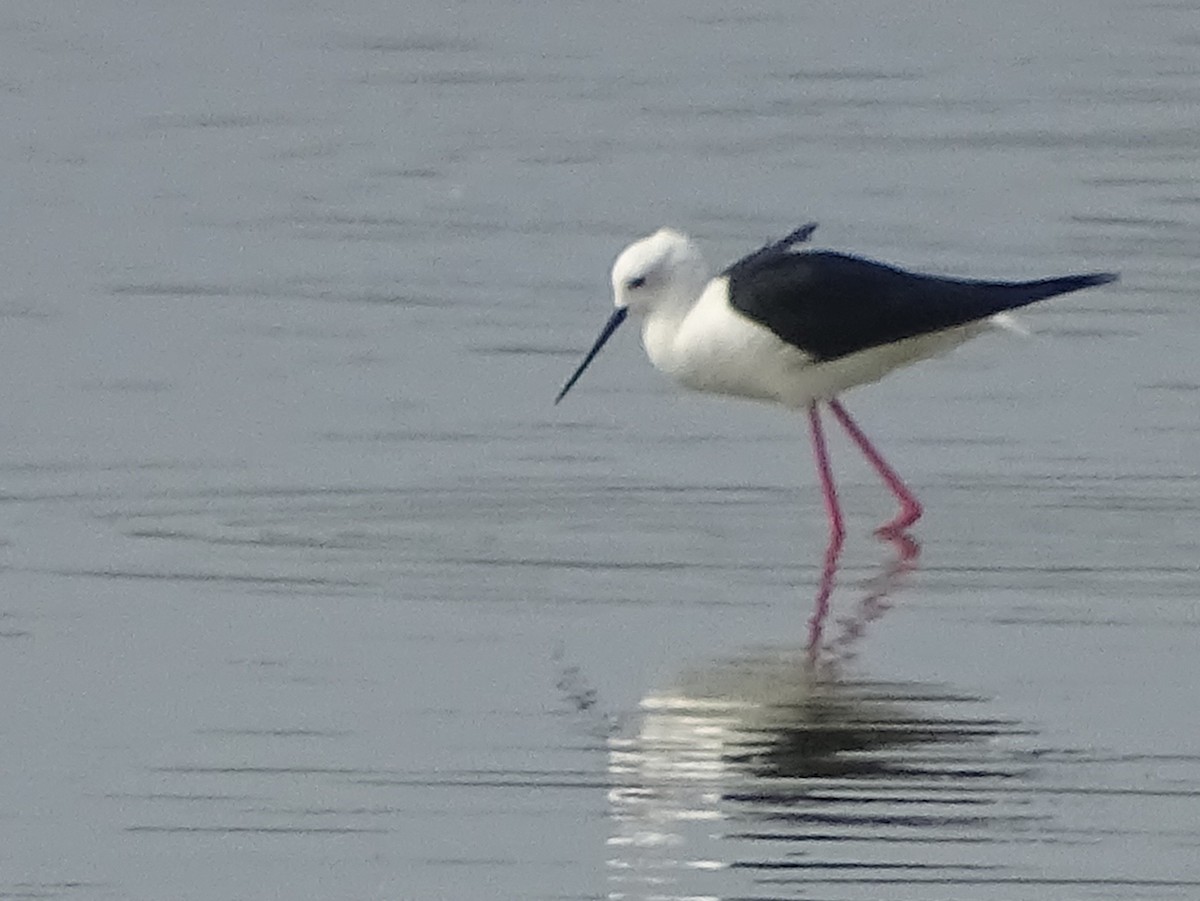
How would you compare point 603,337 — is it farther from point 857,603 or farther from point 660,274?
point 857,603

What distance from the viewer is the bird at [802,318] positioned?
10.6 meters

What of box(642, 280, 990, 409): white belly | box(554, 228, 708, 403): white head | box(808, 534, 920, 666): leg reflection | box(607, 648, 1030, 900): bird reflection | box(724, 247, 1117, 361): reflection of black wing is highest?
box(554, 228, 708, 403): white head

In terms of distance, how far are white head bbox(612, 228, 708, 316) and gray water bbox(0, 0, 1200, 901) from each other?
1.44 feet

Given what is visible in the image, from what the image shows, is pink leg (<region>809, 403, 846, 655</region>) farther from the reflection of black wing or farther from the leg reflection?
the reflection of black wing

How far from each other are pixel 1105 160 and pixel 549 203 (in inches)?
93.9

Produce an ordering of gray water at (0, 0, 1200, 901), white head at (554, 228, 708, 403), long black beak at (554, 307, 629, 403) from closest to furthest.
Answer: gray water at (0, 0, 1200, 901) → white head at (554, 228, 708, 403) → long black beak at (554, 307, 629, 403)

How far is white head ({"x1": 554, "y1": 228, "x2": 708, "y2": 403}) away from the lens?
10.8 meters

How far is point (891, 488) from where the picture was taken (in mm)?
10406

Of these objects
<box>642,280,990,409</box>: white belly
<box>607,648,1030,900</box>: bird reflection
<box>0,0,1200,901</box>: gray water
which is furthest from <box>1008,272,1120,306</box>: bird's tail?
<box>607,648,1030,900</box>: bird reflection

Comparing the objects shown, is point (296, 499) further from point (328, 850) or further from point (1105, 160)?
point (1105, 160)

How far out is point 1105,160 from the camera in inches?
616

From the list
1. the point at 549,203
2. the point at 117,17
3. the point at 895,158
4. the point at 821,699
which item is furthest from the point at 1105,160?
the point at 821,699

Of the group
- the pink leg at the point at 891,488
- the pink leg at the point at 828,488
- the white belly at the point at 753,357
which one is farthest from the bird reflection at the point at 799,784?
the white belly at the point at 753,357

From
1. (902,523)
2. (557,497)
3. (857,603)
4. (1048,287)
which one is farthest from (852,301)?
(857,603)
